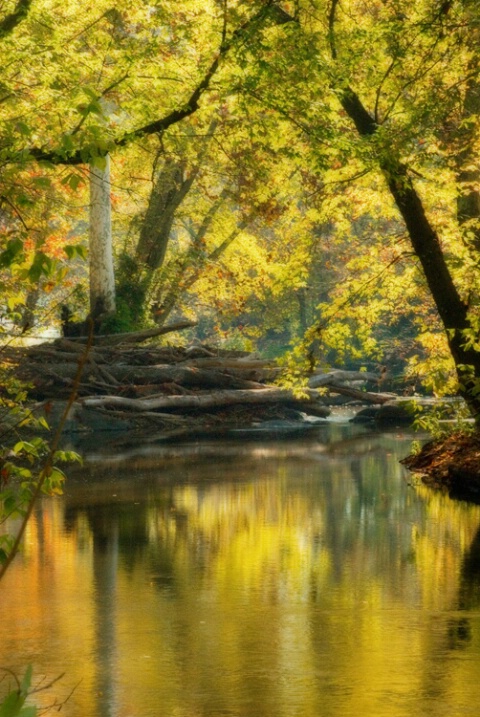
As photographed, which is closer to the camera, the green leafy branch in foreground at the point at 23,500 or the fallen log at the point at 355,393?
the green leafy branch in foreground at the point at 23,500

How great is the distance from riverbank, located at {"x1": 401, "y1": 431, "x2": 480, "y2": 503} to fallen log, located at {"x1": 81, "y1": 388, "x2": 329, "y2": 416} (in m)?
7.65

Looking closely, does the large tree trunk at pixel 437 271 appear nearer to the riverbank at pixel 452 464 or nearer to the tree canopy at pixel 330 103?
the tree canopy at pixel 330 103

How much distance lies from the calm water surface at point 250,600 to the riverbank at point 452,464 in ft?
2.04

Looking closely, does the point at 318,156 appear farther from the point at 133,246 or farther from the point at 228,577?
the point at 133,246

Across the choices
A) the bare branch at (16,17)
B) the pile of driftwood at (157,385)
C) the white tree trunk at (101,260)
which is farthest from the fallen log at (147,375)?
the bare branch at (16,17)

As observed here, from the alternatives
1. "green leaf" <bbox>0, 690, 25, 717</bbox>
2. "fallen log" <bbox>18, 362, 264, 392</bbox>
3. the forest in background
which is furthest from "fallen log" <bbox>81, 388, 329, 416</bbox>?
"green leaf" <bbox>0, 690, 25, 717</bbox>

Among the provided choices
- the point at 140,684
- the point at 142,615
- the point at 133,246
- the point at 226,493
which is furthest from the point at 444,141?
the point at 133,246

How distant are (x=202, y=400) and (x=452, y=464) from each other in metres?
12.7

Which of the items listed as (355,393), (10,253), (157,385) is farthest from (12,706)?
(355,393)

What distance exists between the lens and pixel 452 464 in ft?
59.6

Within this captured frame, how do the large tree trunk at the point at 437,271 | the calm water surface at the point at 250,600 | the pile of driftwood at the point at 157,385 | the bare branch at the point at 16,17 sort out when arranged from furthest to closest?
the pile of driftwood at the point at 157,385
the large tree trunk at the point at 437,271
the bare branch at the point at 16,17
the calm water surface at the point at 250,600

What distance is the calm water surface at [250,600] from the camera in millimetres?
7191

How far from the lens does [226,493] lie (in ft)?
57.5

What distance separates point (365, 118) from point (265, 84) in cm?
239
